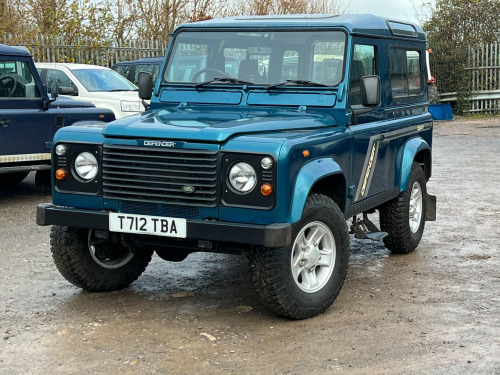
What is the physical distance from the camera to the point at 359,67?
6777mm

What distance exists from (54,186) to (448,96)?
22445 mm

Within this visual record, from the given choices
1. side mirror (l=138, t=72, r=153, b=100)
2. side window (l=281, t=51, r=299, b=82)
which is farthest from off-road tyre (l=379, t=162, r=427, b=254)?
side mirror (l=138, t=72, r=153, b=100)

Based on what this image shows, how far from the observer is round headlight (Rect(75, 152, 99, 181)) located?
581cm

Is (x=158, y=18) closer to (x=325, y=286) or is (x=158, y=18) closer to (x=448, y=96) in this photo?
(x=448, y=96)

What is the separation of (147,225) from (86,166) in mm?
659

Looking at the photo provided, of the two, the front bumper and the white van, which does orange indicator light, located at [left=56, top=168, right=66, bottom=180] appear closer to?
the front bumper

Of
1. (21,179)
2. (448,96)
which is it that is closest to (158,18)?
(448,96)

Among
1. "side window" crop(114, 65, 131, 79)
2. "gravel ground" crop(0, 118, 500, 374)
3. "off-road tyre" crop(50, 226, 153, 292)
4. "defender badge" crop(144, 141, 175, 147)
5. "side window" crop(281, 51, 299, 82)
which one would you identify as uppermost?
"side window" crop(114, 65, 131, 79)

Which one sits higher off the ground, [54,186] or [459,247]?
[54,186]

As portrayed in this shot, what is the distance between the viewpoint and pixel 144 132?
5.61m

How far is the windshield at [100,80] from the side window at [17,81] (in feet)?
12.8

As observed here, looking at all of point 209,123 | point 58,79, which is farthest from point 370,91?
point 58,79

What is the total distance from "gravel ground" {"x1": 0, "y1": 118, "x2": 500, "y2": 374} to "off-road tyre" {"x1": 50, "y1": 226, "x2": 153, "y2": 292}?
0.10 metres

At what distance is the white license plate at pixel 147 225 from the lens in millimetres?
5465
